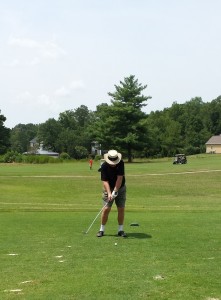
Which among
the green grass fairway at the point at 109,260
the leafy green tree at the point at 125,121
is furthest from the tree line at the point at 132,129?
the green grass fairway at the point at 109,260

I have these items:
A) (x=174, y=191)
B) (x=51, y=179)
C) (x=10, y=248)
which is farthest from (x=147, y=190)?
(x=10, y=248)

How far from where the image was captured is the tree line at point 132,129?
9675 cm

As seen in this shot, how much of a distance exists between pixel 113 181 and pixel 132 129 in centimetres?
8497

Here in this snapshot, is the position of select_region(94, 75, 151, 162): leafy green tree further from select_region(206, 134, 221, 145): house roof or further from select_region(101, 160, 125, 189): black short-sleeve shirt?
select_region(101, 160, 125, 189): black short-sleeve shirt

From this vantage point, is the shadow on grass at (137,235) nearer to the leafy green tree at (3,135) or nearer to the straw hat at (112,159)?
the straw hat at (112,159)

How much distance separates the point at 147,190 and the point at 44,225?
2602cm

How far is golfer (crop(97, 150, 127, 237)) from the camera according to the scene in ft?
36.5

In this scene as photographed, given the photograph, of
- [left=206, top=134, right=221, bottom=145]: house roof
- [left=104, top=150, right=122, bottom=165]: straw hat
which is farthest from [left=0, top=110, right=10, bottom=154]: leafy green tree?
[left=104, top=150, right=122, bottom=165]: straw hat

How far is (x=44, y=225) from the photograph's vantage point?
45.2 ft

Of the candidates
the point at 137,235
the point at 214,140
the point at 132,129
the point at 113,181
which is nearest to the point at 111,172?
the point at 113,181

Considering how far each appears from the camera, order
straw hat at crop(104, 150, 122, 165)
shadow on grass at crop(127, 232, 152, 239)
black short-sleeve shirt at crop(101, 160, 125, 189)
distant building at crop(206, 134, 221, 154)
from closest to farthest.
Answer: shadow on grass at crop(127, 232, 152, 239)
straw hat at crop(104, 150, 122, 165)
black short-sleeve shirt at crop(101, 160, 125, 189)
distant building at crop(206, 134, 221, 154)

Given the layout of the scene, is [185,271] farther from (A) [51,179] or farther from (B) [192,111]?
(B) [192,111]

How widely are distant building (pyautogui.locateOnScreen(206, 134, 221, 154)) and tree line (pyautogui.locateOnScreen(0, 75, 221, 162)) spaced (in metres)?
2.06

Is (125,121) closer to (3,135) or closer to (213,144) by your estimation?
(3,135)
